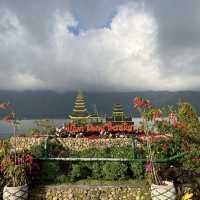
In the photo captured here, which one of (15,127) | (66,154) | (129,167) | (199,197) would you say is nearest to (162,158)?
(129,167)

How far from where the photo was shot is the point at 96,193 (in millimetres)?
11828

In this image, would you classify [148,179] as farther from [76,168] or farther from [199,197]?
[76,168]

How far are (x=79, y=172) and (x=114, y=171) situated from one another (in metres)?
1.11

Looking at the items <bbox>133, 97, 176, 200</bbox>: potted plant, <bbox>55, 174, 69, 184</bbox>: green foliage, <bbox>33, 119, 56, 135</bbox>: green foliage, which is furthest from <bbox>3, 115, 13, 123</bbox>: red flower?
<bbox>33, 119, 56, 135</bbox>: green foliage

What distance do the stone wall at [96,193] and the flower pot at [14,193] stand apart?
55 centimetres

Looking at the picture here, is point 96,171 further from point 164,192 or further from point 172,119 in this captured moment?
point 172,119

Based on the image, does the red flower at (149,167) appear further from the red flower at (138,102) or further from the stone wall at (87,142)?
the stone wall at (87,142)

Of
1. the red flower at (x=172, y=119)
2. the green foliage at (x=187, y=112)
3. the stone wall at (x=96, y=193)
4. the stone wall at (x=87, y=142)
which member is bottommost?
the stone wall at (x=96, y=193)

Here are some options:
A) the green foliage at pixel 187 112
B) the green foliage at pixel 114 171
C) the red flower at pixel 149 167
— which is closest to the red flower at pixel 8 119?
the green foliage at pixel 114 171

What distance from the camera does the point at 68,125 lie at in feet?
70.8

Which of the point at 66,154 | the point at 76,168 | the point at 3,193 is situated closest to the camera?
the point at 3,193

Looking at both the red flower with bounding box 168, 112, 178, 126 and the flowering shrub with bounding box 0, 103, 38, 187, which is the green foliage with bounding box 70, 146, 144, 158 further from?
the red flower with bounding box 168, 112, 178, 126

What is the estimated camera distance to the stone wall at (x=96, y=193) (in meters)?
11.8

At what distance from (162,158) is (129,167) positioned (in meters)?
1.18
